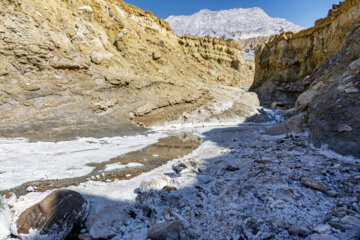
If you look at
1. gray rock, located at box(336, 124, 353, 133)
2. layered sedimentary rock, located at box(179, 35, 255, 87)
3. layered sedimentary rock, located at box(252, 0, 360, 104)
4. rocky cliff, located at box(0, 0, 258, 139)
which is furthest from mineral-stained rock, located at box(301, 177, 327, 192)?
layered sedimentary rock, located at box(179, 35, 255, 87)

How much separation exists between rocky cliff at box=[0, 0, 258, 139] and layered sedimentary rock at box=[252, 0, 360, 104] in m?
17.4

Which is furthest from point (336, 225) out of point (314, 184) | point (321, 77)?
point (321, 77)

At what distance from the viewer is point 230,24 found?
126 m

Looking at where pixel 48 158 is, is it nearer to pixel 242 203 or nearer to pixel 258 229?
pixel 242 203

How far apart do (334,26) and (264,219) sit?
108ft

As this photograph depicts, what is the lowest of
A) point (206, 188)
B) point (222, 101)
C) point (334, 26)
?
point (206, 188)

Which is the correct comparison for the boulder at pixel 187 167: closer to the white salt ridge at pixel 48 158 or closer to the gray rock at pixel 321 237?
the white salt ridge at pixel 48 158

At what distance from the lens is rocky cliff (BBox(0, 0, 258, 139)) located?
369 inches

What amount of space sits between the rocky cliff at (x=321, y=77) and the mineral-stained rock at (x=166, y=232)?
4.35 m

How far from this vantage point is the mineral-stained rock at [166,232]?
1978 mm

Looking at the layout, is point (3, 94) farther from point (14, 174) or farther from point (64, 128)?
point (14, 174)

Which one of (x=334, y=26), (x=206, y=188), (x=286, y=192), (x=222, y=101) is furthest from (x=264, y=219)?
(x=334, y=26)

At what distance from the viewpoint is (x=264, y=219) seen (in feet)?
7.00

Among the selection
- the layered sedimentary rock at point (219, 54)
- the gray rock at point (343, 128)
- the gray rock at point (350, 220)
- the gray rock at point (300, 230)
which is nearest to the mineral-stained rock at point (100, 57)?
the gray rock at point (343, 128)
